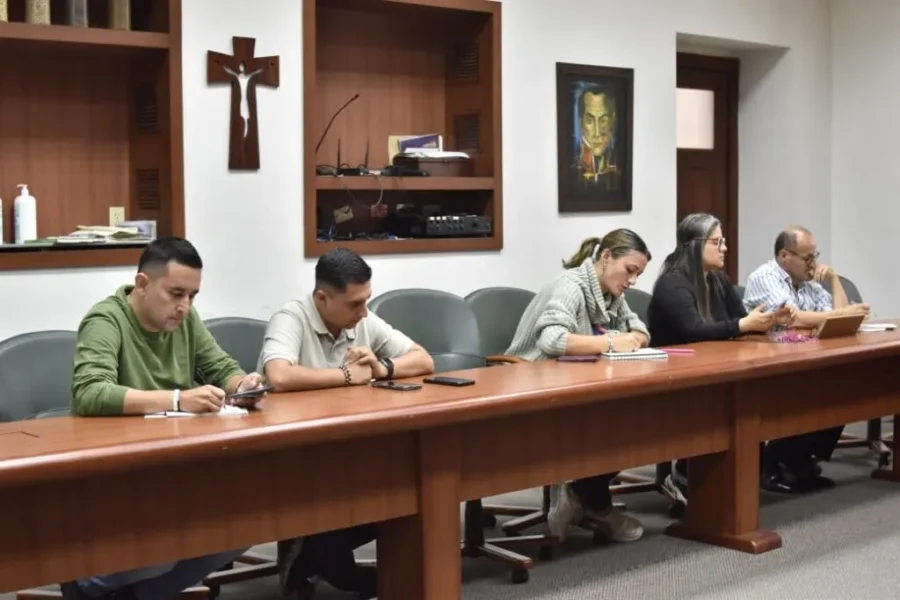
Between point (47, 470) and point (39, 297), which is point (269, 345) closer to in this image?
point (47, 470)

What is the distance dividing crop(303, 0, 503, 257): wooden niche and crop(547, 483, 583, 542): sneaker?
1610 millimetres

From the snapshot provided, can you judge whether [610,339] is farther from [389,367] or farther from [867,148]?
[867,148]

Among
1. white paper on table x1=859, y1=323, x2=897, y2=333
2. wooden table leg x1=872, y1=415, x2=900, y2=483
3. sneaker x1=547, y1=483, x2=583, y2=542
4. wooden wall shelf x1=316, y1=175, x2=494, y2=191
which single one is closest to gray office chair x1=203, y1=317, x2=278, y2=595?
wooden wall shelf x1=316, y1=175, x2=494, y2=191

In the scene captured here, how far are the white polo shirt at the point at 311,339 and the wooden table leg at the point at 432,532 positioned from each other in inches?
22.3

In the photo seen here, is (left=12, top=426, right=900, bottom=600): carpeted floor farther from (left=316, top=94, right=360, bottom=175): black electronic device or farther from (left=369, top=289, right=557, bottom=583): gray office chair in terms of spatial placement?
(left=316, top=94, right=360, bottom=175): black electronic device

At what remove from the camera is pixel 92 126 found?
178 inches

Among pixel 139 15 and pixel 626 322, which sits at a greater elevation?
pixel 139 15

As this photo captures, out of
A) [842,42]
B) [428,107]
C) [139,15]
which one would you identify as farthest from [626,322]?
[842,42]

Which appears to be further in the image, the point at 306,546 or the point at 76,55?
the point at 76,55

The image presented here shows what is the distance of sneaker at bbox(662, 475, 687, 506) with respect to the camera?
14.0 ft

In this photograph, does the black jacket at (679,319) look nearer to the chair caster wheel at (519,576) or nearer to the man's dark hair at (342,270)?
the chair caster wheel at (519,576)

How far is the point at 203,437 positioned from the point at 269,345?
2.77 feet

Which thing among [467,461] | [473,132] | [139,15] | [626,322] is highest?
[139,15]

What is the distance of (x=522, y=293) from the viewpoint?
5262 mm
